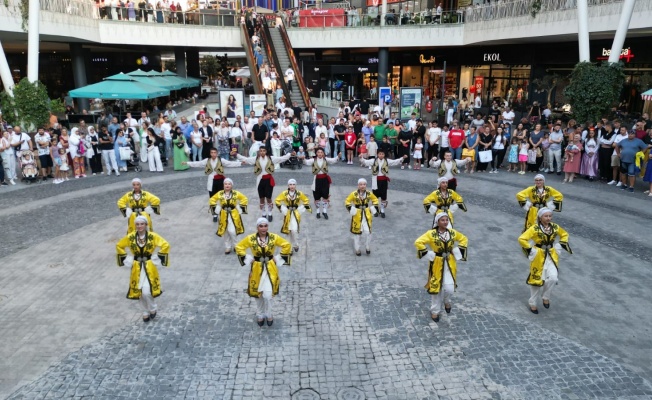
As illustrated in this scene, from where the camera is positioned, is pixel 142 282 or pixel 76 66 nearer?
pixel 142 282

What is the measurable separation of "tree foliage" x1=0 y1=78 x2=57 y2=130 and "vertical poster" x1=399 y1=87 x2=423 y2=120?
50.2 feet

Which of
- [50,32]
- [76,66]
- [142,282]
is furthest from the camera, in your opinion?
[76,66]

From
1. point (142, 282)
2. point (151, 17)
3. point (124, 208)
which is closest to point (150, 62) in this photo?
point (151, 17)

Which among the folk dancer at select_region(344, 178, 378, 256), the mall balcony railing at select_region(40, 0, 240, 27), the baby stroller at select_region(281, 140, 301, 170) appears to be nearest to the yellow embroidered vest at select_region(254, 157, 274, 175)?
the folk dancer at select_region(344, 178, 378, 256)

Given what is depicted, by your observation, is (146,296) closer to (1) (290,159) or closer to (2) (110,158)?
(1) (290,159)

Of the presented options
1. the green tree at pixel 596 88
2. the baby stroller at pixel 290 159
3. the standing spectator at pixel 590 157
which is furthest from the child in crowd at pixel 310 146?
the green tree at pixel 596 88

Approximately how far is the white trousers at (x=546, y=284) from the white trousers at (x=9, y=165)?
17.3 meters

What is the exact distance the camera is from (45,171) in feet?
60.8

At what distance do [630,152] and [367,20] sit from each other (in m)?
22.7

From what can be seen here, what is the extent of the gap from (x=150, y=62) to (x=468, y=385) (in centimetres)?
4200

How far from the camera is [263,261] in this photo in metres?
8.17

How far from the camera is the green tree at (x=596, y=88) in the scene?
1859 centimetres

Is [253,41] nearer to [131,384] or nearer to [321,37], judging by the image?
[321,37]

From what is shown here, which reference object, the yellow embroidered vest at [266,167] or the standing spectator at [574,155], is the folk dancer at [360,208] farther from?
the standing spectator at [574,155]
